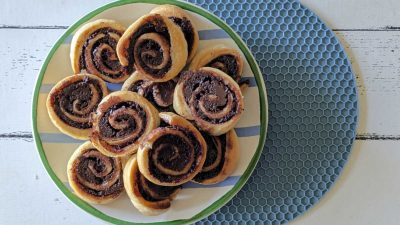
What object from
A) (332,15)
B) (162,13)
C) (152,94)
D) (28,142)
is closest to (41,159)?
(28,142)

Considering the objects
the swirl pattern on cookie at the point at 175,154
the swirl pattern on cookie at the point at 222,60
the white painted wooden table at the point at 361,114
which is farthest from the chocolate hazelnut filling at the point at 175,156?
the white painted wooden table at the point at 361,114

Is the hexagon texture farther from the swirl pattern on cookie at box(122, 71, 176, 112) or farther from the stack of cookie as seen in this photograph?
the swirl pattern on cookie at box(122, 71, 176, 112)

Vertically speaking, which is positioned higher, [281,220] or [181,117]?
→ [181,117]

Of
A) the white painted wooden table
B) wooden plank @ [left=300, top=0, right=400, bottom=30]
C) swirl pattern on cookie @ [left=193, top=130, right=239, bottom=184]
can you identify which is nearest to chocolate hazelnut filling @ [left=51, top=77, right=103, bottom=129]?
the white painted wooden table

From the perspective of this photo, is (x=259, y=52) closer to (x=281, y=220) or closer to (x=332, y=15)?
(x=332, y=15)

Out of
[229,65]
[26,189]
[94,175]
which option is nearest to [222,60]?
[229,65]

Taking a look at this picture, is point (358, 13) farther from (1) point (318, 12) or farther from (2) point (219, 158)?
(2) point (219, 158)
